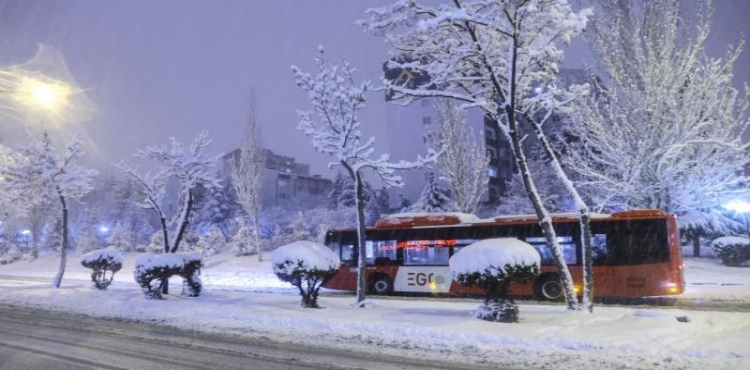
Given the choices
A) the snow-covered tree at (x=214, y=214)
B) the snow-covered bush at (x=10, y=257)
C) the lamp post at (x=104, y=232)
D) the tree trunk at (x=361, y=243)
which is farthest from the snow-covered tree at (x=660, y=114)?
the snow-covered bush at (x=10, y=257)

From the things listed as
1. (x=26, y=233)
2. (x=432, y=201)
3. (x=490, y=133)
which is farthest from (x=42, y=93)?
(x=26, y=233)

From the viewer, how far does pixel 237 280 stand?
3130 cm

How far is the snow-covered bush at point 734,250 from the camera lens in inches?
954

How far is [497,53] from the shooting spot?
39.5 feet

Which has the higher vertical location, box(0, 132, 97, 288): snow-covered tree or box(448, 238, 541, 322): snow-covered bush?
box(0, 132, 97, 288): snow-covered tree

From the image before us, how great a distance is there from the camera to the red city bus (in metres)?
16.1

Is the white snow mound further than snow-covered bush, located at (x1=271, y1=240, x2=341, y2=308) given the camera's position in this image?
No

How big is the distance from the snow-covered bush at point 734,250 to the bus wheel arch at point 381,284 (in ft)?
55.8

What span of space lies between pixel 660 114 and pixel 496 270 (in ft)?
49.7

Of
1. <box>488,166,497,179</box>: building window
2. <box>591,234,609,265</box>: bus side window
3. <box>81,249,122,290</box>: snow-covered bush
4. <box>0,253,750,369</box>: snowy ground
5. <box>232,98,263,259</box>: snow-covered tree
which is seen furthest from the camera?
<box>488,166,497,179</box>: building window

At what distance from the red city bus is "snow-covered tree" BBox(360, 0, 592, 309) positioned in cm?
534

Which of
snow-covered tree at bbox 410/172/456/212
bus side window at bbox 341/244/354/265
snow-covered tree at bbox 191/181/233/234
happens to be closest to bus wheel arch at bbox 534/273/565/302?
bus side window at bbox 341/244/354/265

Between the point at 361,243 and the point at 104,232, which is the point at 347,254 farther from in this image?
the point at 104,232

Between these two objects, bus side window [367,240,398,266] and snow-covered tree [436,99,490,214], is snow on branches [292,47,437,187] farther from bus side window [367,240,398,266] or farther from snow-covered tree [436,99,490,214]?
snow-covered tree [436,99,490,214]
